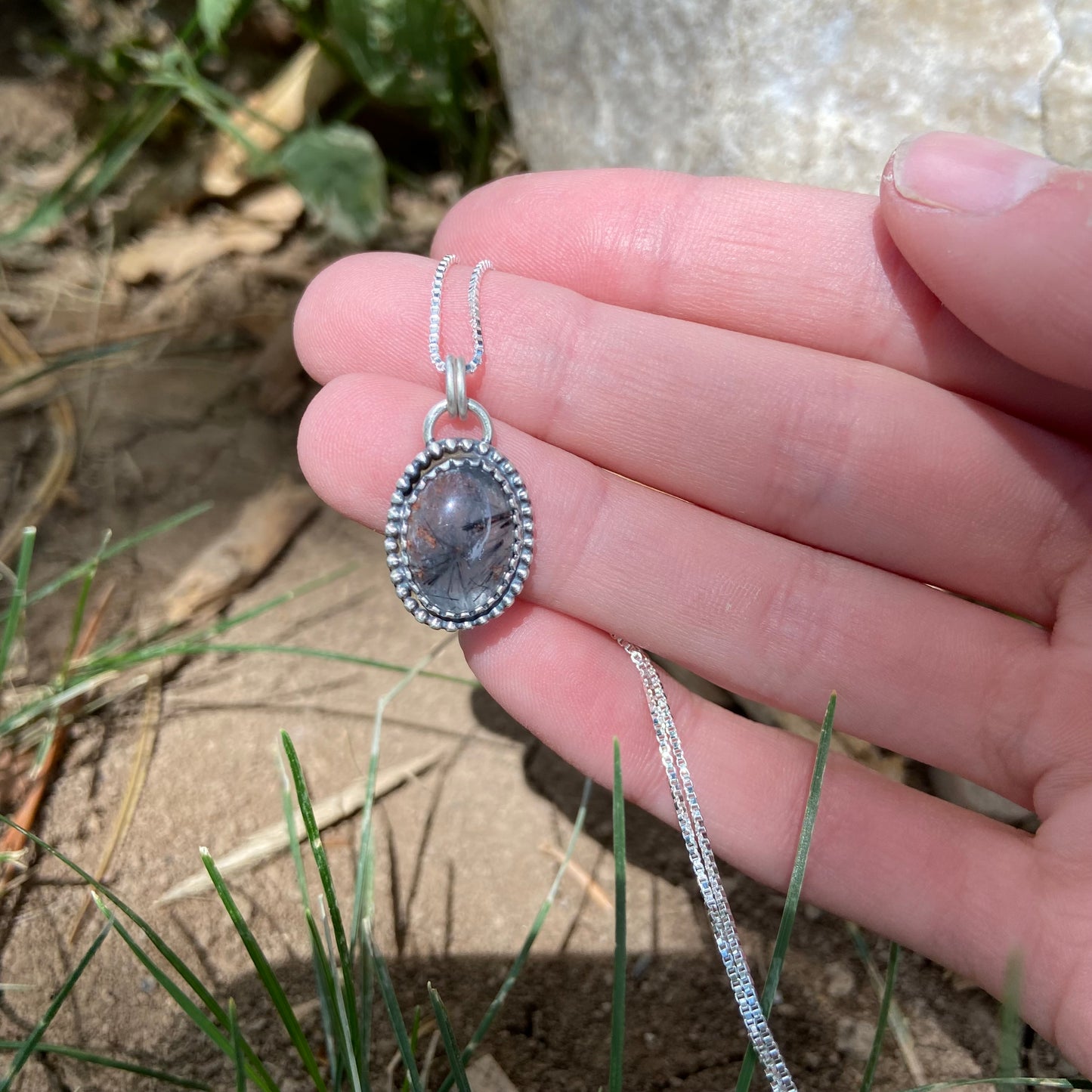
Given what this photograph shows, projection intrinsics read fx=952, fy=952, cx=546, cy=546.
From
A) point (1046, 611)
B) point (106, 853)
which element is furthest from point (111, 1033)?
point (1046, 611)

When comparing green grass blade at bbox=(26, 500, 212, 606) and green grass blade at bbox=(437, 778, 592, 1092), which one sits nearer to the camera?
green grass blade at bbox=(437, 778, 592, 1092)

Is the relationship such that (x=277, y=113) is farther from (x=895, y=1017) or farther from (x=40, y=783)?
(x=895, y=1017)

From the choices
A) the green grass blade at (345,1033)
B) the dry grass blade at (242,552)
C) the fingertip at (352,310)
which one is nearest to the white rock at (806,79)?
the fingertip at (352,310)

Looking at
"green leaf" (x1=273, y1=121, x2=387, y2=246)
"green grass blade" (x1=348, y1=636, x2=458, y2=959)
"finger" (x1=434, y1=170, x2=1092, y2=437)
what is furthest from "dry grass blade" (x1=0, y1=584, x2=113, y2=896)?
"green leaf" (x1=273, y1=121, x2=387, y2=246)

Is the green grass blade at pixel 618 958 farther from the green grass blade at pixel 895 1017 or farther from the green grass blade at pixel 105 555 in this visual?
the green grass blade at pixel 105 555

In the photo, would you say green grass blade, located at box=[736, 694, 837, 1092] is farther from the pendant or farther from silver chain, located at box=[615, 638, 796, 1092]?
the pendant

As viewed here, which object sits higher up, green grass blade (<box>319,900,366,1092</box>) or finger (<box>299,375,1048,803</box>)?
A: finger (<box>299,375,1048,803</box>)

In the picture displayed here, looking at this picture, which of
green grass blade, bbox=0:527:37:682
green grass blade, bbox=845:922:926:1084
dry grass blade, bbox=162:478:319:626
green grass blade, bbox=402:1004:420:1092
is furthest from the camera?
dry grass blade, bbox=162:478:319:626
